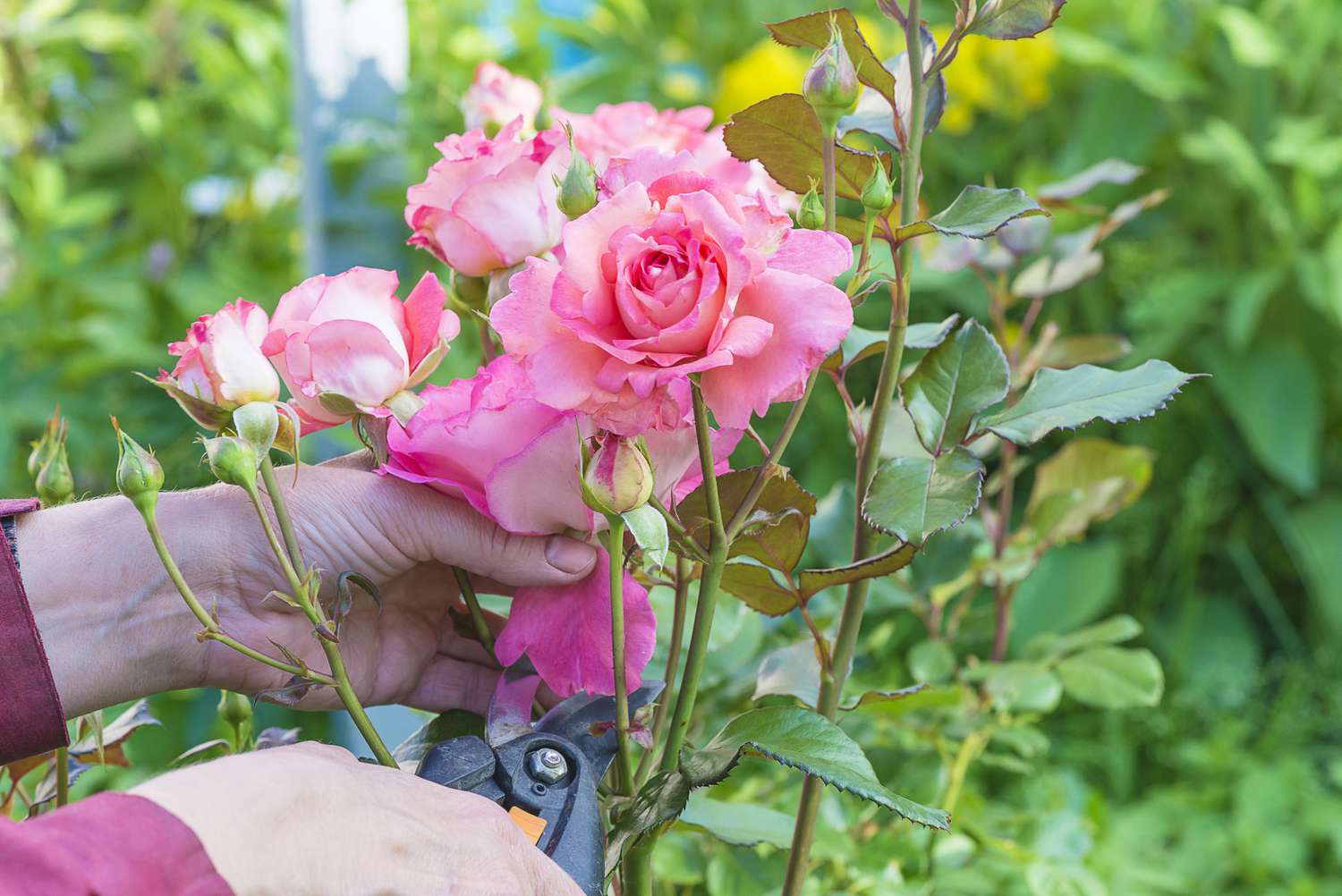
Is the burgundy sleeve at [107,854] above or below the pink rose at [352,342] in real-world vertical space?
below

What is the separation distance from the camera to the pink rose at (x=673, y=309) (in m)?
0.40

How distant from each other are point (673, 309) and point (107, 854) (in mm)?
240

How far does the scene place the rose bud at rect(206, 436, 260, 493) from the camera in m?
0.43

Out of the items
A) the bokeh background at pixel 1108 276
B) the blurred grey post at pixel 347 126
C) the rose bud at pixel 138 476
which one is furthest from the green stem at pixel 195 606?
the blurred grey post at pixel 347 126

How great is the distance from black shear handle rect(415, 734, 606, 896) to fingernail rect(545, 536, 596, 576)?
0.07 metres

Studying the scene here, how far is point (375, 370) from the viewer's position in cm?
47

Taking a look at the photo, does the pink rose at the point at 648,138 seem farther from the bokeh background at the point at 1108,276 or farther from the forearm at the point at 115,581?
the bokeh background at the point at 1108,276

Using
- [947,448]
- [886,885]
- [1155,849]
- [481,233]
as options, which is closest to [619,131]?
[481,233]

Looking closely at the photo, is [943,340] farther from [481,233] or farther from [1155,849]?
[1155,849]

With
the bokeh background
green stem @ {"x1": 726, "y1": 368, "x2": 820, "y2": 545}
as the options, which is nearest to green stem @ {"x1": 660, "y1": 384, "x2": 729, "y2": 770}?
green stem @ {"x1": 726, "y1": 368, "x2": 820, "y2": 545}

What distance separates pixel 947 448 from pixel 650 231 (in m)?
0.18

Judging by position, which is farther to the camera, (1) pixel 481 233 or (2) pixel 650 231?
(1) pixel 481 233

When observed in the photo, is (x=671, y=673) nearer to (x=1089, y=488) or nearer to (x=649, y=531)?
(x=649, y=531)

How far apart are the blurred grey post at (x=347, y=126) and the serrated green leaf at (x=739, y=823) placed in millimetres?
1229
